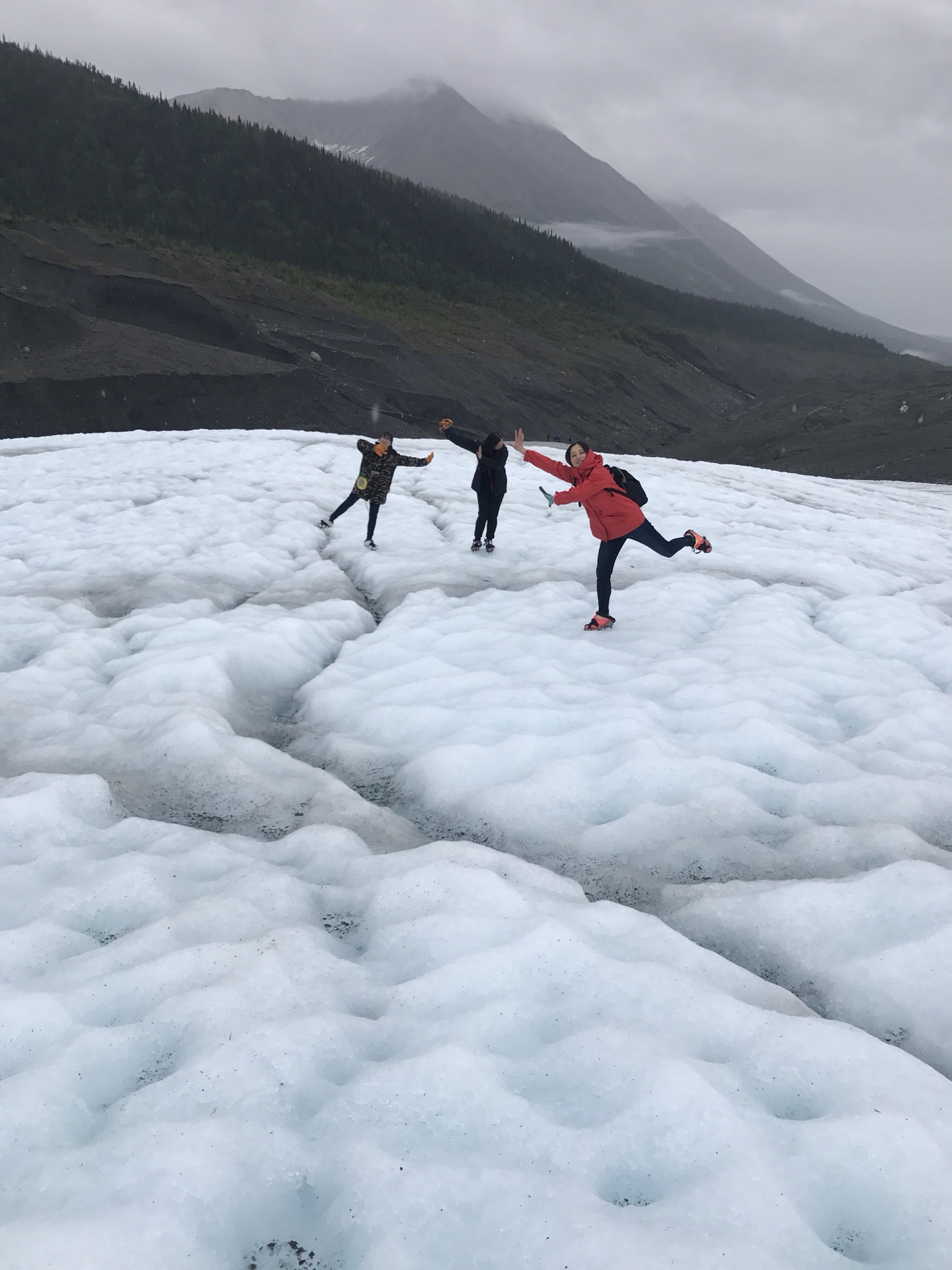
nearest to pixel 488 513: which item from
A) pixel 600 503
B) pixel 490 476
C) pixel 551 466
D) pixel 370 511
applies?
pixel 490 476

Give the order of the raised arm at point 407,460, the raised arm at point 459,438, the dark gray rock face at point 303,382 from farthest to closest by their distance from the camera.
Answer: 1. the dark gray rock face at point 303,382
2. the raised arm at point 407,460
3. the raised arm at point 459,438

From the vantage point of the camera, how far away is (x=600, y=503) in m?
8.18

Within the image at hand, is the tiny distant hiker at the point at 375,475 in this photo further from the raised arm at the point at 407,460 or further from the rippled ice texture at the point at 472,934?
the rippled ice texture at the point at 472,934

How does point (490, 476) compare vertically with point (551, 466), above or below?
below

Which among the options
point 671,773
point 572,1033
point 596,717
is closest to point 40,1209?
point 572,1033

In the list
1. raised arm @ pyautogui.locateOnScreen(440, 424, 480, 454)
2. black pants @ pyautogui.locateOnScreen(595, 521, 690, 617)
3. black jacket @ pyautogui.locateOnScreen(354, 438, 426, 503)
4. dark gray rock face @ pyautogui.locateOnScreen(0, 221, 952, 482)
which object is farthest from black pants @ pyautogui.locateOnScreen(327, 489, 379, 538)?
dark gray rock face @ pyautogui.locateOnScreen(0, 221, 952, 482)

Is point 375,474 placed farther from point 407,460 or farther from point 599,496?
point 599,496

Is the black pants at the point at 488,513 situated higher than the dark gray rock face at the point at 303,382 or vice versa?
the dark gray rock face at the point at 303,382

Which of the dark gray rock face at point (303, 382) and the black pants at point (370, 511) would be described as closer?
the black pants at point (370, 511)

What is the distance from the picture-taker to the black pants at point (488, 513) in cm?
1163

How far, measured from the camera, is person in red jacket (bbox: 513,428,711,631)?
8070 millimetres

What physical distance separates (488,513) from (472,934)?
8826mm

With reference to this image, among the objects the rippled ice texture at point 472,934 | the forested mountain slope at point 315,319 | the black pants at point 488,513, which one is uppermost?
the forested mountain slope at point 315,319

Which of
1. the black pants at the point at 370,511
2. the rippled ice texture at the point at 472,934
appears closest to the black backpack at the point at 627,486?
the rippled ice texture at the point at 472,934
